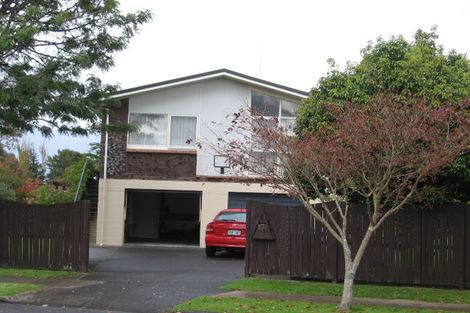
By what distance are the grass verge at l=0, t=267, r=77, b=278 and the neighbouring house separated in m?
8.09

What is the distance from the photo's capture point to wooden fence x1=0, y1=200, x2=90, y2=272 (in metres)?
14.5

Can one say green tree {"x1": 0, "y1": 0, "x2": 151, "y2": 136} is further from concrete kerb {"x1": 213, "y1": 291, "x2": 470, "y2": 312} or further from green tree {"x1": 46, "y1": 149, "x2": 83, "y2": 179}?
green tree {"x1": 46, "y1": 149, "x2": 83, "y2": 179}

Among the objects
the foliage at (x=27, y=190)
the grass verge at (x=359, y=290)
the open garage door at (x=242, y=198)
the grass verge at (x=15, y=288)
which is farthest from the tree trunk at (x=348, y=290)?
the foliage at (x=27, y=190)

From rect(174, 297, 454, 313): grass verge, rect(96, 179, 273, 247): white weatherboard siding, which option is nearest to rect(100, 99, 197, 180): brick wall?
rect(96, 179, 273, 247): white weatherboard siding

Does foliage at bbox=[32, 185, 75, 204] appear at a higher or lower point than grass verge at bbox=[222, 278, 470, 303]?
higher

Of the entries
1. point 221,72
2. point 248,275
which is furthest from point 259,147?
point 221,72

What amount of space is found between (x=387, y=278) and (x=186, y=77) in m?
12.1

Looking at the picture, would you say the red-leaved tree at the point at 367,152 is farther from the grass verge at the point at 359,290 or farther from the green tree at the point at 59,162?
the green tree at the point at 59,162

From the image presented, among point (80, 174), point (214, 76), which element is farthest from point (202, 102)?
point (80, 174)

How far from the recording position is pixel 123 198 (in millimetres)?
22734

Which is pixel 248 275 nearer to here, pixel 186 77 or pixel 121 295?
pixel 121 295

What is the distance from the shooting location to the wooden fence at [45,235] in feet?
47.7

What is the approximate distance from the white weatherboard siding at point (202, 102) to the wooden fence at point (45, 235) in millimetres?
8529

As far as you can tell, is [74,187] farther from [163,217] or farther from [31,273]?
[31,273]
